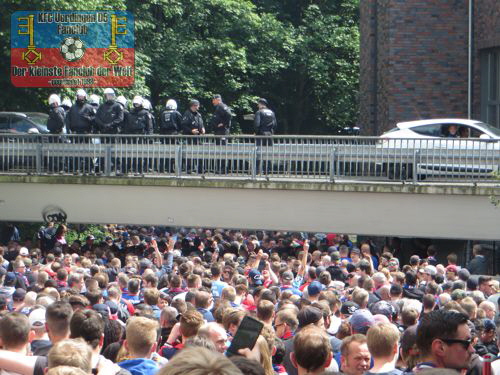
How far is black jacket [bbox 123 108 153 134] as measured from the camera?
2545 centimetres

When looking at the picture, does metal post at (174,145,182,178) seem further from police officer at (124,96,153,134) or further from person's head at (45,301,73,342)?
person's head at (45,301,73,342)

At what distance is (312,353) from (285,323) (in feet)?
9.05

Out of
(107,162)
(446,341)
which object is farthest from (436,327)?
(107,162)

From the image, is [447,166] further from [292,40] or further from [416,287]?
[292,40]

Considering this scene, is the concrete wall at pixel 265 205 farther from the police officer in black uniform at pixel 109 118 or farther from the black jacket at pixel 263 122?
the black jacket at pixel 263 122

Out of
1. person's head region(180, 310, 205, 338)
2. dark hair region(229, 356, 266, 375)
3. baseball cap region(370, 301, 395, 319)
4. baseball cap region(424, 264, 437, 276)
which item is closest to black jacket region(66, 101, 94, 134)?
baseball cap region(424, 264, 437, 276)

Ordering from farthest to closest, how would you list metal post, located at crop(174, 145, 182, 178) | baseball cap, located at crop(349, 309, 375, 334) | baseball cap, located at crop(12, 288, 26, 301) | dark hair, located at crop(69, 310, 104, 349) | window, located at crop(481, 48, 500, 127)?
window, located at crop(481, 48, 500, 127), metal post, located at crop(174, 145, 182, 178), baseball cap, located at crop(12, 288, 26, 301), baseball cap, located at crop(349, 309, 375, 334), dark hair, located at crop(69, 310, 104, 349)

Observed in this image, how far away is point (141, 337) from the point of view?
7.94m

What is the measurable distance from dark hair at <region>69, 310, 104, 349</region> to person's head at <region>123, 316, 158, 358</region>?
0.48m

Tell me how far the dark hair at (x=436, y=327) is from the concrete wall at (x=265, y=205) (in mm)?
16126

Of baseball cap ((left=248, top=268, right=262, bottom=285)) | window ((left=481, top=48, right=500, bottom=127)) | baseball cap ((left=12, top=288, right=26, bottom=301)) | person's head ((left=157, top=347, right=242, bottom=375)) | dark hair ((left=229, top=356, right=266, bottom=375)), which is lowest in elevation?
baseball cap ((left=248, top=268, right=262, bottom=285))

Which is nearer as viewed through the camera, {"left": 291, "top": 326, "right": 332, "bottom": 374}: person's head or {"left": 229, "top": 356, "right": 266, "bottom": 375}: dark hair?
{"left": 229, "top": 356, "right": 266, "bottom": 375}: dark hair

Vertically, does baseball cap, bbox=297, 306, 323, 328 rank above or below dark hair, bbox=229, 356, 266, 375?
below

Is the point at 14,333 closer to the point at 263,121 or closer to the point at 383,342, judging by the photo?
the point at 383,342
